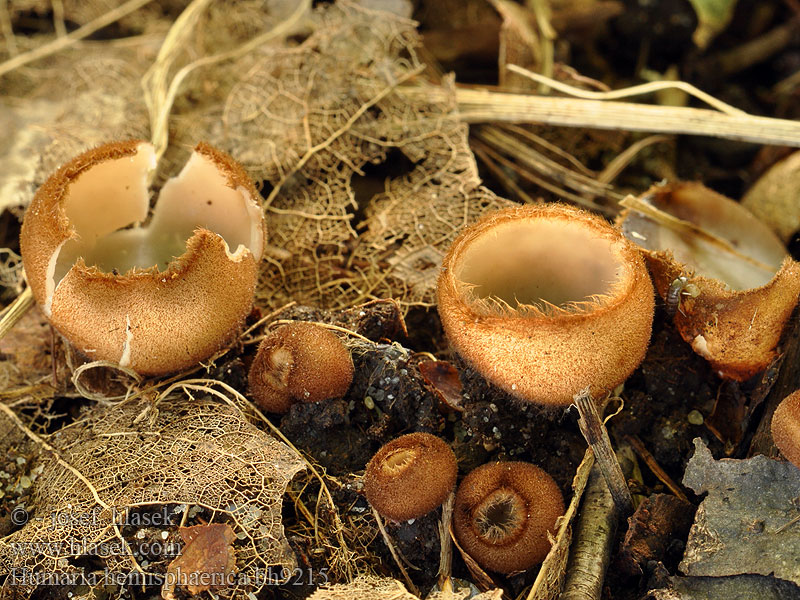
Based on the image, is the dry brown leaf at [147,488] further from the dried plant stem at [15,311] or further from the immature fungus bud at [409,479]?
the dried plant stem at [15,311]

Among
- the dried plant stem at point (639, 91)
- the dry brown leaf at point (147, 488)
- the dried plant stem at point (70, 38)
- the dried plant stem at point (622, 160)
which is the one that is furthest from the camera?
the dried plant stem at point (70, 38)

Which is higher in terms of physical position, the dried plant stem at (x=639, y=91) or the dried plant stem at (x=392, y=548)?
the dried plant stem at (x=639, y=91)

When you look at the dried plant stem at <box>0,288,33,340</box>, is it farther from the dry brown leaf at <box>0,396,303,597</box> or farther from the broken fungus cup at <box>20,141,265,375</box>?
the dry brown leaf at <box>0,396,303,597</box>

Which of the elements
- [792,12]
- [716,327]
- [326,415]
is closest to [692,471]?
[716,327]

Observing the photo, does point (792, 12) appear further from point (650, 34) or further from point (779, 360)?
point (779, 360)

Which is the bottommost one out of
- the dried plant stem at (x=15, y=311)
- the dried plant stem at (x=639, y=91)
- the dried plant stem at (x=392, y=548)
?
the dried plant stem at (x=392, y=548)

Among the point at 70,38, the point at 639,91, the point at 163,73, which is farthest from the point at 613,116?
the point at 70,38

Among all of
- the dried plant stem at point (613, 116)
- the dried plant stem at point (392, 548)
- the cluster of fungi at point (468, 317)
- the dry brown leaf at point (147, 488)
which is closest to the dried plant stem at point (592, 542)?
the cluster of fungi at point (468, 317)

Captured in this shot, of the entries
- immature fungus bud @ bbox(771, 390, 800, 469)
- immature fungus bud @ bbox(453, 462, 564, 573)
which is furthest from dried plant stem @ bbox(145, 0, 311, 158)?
immature fungus bud @ bbox(771, 390, 800, 469)
